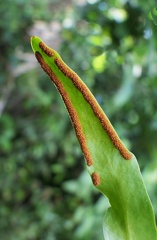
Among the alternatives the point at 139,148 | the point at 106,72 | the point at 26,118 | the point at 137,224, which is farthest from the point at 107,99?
the point at 137,224

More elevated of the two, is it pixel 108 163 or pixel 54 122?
pixel 54 122

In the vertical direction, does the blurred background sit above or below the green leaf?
above

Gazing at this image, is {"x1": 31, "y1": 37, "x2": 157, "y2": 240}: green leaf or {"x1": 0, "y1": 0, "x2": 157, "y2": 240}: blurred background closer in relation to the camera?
{"x1": 31, "y1": 37, "x2": 157, "y2": 240}: green leaf

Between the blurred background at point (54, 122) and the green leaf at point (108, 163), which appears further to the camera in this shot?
the blurred background at point (54, 122)

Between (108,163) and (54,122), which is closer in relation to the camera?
(108,163)
